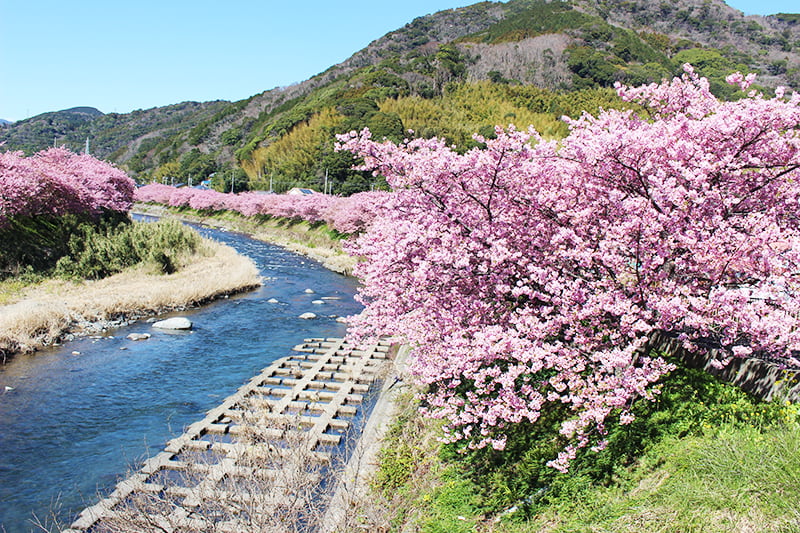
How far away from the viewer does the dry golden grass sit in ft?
47.8

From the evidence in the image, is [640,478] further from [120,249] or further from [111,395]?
[120,249]

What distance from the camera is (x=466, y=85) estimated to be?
106812mm

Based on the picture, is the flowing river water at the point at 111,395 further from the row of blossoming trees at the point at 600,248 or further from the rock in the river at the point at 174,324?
the row of blossoming trees at the point at 600,248

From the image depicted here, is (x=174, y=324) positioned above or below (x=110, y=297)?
below

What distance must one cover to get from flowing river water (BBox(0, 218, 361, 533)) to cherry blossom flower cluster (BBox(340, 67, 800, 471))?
4.92 meters

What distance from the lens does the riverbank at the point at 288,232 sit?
113 feet

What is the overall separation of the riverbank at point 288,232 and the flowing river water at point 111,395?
7842 millimetres

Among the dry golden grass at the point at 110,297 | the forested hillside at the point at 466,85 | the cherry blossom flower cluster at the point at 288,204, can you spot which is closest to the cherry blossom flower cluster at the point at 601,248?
the cherry blossom flower cluster at the point at 288,204

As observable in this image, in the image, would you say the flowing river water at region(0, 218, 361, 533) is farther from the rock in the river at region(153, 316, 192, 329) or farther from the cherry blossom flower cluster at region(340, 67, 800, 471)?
the cherry blossom flower cluster at region(340, 67, 800, 471)

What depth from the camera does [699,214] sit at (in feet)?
17.5

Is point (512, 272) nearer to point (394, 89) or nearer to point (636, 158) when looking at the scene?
point (636, 158)

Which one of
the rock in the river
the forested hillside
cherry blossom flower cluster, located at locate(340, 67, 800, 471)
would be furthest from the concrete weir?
the forested hillside

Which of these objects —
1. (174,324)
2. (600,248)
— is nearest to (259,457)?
(600,248)

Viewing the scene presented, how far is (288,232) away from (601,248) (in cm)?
4751
